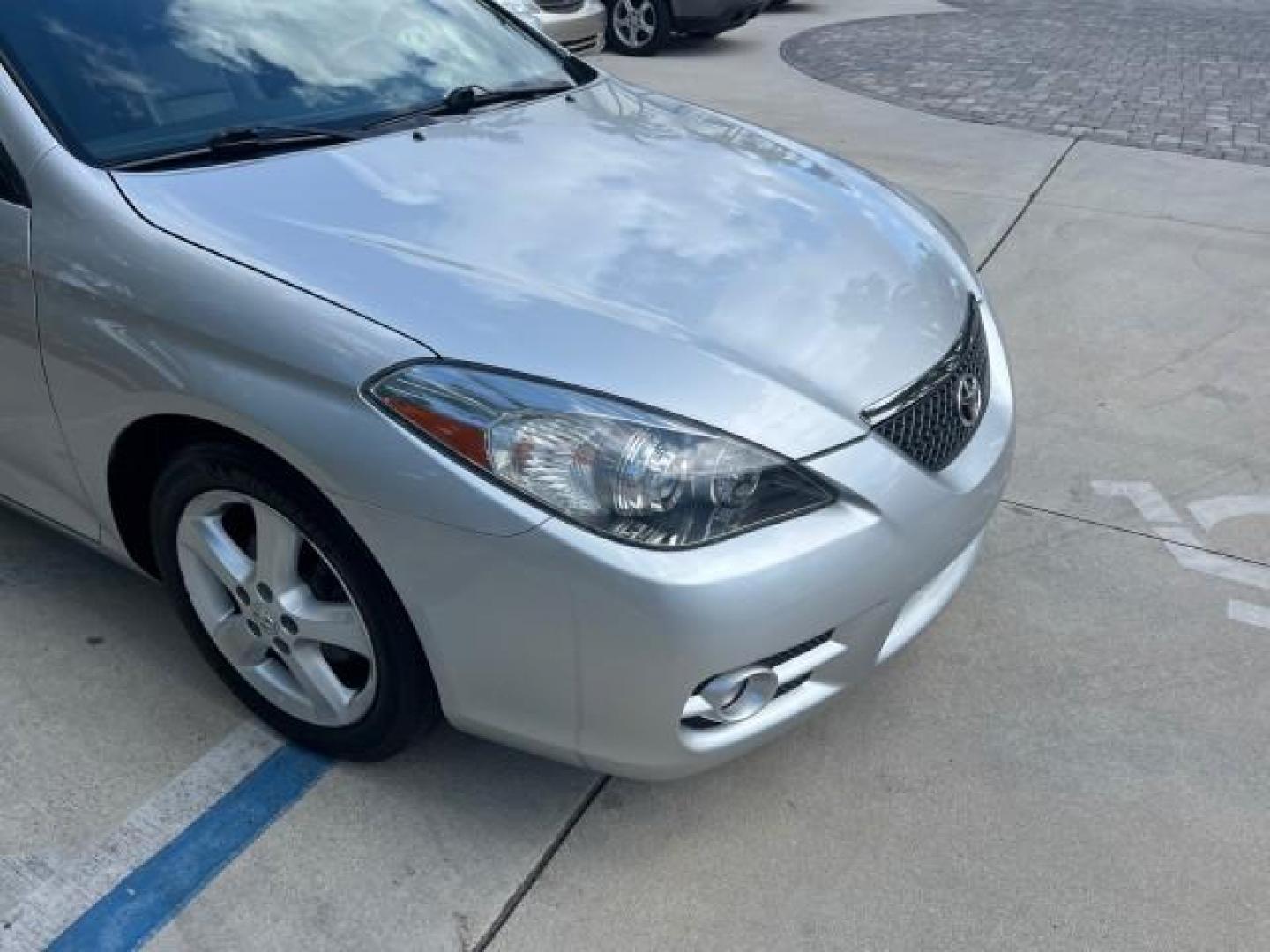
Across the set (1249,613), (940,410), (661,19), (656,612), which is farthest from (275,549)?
(661,19)

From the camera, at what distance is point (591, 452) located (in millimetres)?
1955

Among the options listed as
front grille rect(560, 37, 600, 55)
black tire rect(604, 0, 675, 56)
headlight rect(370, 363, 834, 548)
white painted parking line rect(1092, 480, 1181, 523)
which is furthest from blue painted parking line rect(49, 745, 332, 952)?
black tire rect(604, 0, 675, 56)

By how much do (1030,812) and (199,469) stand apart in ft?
5.91

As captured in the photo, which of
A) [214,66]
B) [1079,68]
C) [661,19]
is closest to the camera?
[214,66]

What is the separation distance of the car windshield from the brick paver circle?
6.13 metres

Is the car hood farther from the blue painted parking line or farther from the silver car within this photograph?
the blue painted parking line

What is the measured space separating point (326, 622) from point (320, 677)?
17 cm

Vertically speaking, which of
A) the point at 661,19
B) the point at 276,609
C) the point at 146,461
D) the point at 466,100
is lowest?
the point at 661,19

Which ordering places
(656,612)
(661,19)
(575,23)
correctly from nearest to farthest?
1. (656,612)
2. (575,23)
3. (661,19)

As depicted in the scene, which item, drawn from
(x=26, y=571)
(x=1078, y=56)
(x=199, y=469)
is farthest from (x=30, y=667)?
(x=1078, y=56)

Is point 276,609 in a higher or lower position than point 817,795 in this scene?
higher

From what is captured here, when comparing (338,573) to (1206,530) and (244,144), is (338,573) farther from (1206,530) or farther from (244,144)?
(1206,530)

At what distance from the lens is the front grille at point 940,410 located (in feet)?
7.27

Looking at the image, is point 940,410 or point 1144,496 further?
point 1144,496
